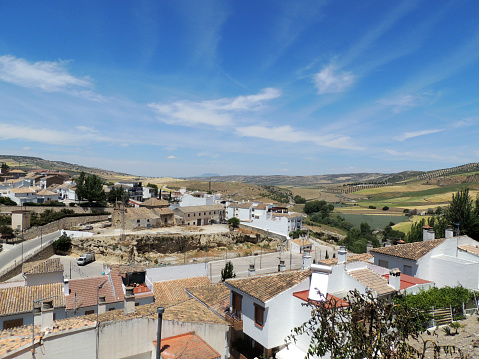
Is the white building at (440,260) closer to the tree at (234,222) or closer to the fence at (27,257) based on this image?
the fence at (27,257)

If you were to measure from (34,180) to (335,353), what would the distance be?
8596 cm

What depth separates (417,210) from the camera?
9075 cm

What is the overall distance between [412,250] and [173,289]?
1509cm

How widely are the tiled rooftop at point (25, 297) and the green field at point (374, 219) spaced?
2910 inches

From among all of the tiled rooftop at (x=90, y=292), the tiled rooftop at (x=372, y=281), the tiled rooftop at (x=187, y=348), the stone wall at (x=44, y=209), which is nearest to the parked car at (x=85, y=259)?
the stone wall at (x=44, y=209)

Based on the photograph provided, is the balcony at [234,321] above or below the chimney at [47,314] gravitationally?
below

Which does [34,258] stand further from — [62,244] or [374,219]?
[374,219]

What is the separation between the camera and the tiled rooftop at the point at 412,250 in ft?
56.2

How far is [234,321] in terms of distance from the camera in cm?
1215

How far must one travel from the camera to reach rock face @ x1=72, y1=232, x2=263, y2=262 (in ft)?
128

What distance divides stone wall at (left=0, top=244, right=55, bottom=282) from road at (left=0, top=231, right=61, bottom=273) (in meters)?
0.65

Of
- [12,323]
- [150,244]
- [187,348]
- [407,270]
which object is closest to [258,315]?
[187,348]

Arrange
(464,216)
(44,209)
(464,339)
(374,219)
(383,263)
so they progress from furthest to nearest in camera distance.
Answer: (374,219)
(44,209)
(464,216)
(383,263)
(464,339)

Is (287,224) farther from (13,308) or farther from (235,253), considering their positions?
(13,308)
